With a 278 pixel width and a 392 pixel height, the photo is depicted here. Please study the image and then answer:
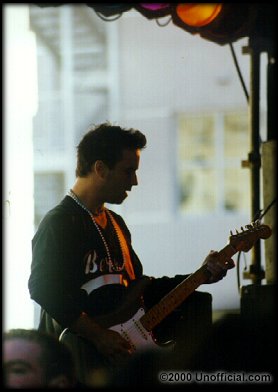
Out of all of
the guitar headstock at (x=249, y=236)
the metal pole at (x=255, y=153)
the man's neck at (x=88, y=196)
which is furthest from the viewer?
the metal pole at (x=255, y=153)

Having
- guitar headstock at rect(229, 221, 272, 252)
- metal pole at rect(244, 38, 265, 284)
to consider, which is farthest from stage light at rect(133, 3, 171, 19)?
guitar headstock at rect(229, 221, 272, 252)

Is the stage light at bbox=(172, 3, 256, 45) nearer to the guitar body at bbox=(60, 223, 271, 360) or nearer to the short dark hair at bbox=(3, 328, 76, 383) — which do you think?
the guitar body at bbox=(60, 223, 271, 360)

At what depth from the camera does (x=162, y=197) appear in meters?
7.26

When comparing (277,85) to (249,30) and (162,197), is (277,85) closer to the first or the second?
(249,30)

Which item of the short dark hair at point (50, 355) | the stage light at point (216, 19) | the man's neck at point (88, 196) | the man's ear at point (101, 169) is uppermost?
the stage light at point (216, 19)

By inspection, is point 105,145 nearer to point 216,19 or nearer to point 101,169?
point 101,169

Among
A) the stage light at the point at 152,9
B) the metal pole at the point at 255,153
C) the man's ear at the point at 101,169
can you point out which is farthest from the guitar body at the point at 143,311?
the stage light at the point at 152,9

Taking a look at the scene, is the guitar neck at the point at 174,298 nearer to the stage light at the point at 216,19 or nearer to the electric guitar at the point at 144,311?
the electric guitar at the point at 144,311

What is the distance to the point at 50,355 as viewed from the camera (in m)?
1.72

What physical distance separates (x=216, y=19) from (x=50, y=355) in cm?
169

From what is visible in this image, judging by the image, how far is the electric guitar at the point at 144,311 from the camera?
263cm

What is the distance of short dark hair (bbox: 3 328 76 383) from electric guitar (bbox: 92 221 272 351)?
824 mm

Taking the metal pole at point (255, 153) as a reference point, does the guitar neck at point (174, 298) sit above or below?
below

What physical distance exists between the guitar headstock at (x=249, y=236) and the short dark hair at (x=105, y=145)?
0.53m
